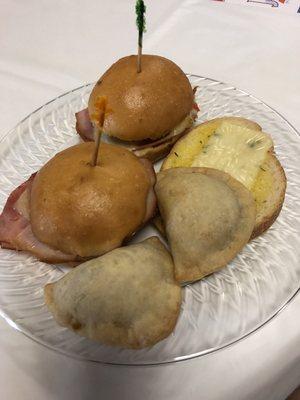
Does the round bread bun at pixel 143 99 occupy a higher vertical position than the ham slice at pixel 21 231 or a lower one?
higher

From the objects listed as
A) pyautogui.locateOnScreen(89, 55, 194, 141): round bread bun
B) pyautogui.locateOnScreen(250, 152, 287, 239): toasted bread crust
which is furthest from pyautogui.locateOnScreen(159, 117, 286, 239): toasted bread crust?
pyautogui.locateOnScreen(89, 55, 194, 141): round bread bun

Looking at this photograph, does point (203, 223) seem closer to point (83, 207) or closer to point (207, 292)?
point (207, 292)

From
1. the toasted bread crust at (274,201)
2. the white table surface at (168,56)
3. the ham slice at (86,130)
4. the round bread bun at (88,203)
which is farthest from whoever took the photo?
the ham slice at (86,130)

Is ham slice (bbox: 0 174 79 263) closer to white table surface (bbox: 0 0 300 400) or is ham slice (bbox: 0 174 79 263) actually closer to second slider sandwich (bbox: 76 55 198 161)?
white table surface (bbox: 0 0 300 400)

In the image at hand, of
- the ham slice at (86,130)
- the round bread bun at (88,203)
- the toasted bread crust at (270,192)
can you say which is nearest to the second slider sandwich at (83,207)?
the round bread bun at (88,203)

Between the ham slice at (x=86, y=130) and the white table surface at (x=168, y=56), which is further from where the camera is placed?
the ham slice at (x=86, y=130)

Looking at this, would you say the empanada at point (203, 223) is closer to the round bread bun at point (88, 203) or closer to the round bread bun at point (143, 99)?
the round bread bun at point (88, 203)

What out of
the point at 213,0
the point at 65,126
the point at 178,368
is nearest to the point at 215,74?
the point at 213,0
